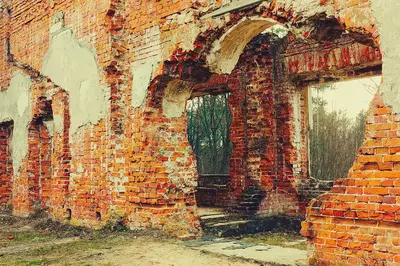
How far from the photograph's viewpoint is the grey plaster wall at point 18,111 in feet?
31.6

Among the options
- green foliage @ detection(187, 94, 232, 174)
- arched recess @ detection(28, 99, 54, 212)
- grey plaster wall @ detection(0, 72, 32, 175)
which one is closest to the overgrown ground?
arched recess @ detection(28, 99, 54, 212)

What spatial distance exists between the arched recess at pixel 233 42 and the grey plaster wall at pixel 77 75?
1.96 m

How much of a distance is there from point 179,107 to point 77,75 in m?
2.05

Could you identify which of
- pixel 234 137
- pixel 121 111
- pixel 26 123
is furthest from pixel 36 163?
pixel 234 137

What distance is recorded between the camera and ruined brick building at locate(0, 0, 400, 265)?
4230mm

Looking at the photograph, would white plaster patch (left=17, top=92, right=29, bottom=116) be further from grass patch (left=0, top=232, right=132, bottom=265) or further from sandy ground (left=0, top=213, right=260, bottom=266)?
grass patch (left=0, top=232, right=132, bottom=265)

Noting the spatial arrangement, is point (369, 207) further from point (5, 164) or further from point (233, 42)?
point (5, 164)

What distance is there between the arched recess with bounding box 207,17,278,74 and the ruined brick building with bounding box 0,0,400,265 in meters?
0.02

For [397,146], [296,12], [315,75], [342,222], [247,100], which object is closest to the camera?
[397,146]

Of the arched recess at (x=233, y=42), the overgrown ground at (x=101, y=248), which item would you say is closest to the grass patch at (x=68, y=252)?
the overgrown ground at (x=101, y=248)

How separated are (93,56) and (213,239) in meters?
3.47

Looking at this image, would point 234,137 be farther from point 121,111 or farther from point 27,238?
point 27,238

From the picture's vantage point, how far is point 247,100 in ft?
29.0

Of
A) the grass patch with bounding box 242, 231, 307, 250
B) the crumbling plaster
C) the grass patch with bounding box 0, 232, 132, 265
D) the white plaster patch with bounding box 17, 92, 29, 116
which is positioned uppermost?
the white plaster patch with bounding box 17, 92, 29, 116
